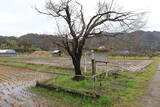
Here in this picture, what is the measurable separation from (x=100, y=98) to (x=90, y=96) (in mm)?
355

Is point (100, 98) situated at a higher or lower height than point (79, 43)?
lower

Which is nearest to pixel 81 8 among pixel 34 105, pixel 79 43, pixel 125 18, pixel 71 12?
pixel 71 12

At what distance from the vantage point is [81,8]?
6.64 m

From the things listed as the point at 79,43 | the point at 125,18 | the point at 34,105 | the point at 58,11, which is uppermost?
the point at 58,11

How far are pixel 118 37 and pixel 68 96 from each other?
3.43 m

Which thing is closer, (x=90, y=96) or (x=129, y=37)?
(x=90, y=96)

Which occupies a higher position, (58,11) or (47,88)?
(58,11)

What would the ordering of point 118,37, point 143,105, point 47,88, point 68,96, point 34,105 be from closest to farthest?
1. point 143,105
2. point 34,105
3. point 68,96
4. point 47,88
5. point 118,37

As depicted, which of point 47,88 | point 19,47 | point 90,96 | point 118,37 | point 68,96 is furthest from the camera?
point 19,47

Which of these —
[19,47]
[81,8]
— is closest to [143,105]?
[81,8]

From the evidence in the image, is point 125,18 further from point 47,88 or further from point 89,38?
point 47,88

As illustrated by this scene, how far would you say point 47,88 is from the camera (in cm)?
584

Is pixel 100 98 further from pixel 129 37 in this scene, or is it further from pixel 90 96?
pixel 129 37

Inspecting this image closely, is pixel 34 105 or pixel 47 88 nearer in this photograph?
pixel 34 105
